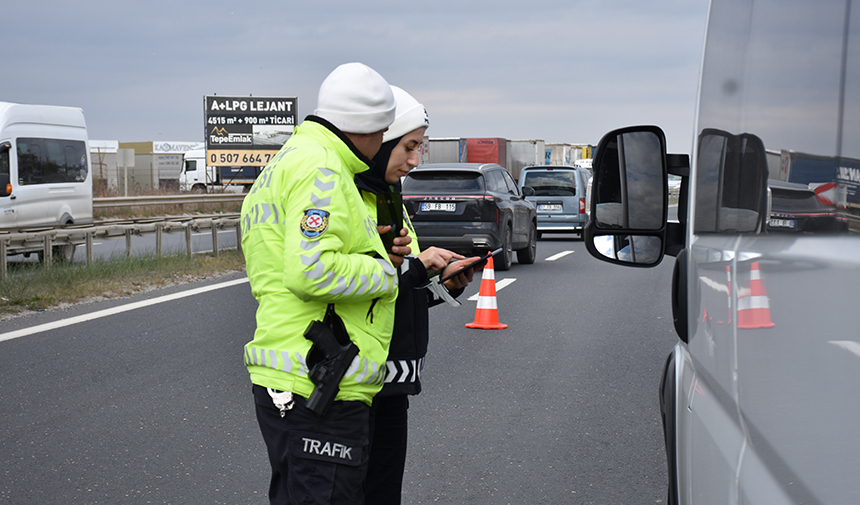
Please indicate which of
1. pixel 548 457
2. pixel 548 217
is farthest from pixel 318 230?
pixel 548 217

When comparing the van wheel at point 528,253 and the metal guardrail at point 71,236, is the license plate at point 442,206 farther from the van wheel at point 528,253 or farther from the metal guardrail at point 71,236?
the metal guardrail at point 71,236

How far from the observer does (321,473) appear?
2.46 m

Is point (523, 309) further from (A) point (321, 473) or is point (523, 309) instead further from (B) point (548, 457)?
(A) point (321, 473)

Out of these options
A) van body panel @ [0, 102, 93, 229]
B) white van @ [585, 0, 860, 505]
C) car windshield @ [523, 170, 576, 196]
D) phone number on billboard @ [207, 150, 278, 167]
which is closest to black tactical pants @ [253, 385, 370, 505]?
white van @ [585, 0, 860, 505]

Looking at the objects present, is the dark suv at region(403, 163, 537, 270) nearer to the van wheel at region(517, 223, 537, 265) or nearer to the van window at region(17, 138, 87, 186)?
the van wheel at region(517, 223, 537, 265)

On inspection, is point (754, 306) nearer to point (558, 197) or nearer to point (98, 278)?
point (98, 278)

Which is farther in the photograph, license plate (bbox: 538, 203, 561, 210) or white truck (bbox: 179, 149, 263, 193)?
white truck (bbox: 179, 149, 263, 193)

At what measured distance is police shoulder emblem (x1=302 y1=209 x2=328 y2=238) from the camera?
91.4 inches

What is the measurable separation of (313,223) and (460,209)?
40.7 ft

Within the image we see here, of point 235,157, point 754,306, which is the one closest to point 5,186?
point 754,306

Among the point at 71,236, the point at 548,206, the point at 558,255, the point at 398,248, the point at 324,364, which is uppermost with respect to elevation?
the point at 398,248

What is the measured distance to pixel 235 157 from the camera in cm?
3709

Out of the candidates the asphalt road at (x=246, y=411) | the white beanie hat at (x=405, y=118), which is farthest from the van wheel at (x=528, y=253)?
the white beanie hat at (x=405, y=118)

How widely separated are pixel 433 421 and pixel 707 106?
148 inches
